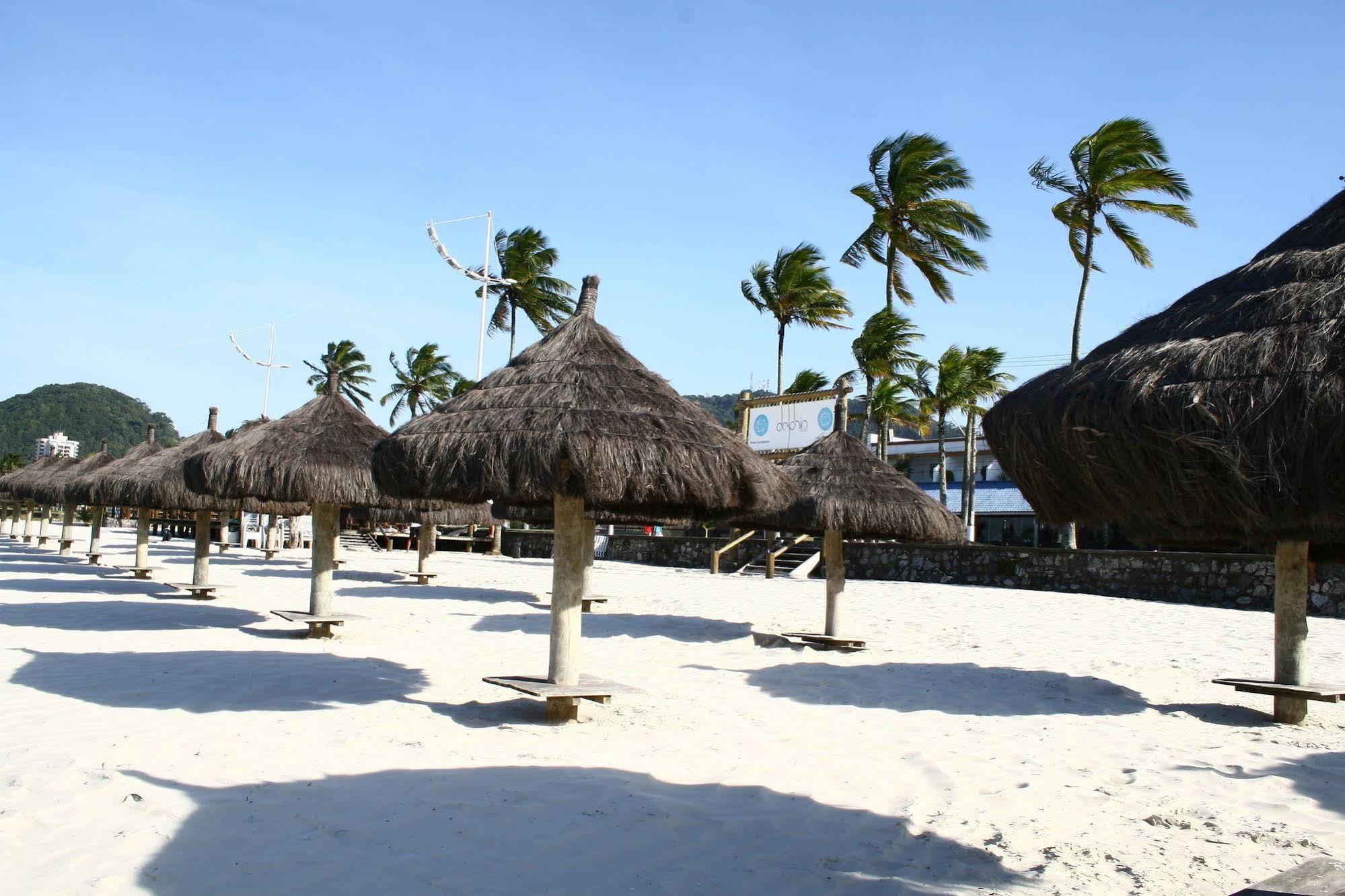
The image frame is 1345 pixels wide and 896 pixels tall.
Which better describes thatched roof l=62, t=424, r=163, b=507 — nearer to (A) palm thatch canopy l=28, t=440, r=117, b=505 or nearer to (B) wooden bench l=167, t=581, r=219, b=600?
(A) palm thatch canopy l=28, t=440, r=117, b=505

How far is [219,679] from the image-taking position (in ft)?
26.4

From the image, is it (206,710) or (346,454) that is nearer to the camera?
(206,710)

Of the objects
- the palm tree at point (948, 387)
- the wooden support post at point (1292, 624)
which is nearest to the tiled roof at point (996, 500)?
the palm tree at point (948, 387)

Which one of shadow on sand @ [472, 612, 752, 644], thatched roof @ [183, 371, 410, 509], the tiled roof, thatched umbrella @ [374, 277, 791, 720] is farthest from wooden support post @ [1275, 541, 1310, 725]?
the tiled roof

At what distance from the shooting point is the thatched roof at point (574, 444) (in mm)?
6047

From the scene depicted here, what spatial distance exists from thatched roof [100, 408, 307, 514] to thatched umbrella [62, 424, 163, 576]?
0.04 meters

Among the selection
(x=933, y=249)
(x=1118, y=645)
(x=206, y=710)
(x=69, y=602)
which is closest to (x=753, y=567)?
(x=933, y=249)

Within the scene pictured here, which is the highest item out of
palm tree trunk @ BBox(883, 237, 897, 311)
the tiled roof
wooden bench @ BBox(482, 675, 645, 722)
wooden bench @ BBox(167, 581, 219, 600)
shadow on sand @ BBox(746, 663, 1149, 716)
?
palm tree trunk @ BBox(883, 237, 897, 311)

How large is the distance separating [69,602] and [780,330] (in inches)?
888

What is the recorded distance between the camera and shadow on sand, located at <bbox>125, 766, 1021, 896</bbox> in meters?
3.99

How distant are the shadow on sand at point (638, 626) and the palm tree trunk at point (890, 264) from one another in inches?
614

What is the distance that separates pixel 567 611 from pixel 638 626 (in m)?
6.20

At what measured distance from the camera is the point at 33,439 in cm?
10850

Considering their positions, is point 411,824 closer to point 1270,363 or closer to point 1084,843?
point 1084,843
